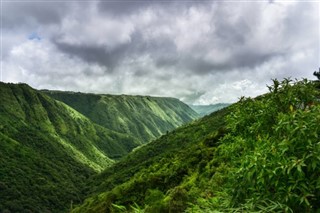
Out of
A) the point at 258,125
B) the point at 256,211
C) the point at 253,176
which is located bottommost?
the point at 256,211

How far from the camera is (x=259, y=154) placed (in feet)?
42.1

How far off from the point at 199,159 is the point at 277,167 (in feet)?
159

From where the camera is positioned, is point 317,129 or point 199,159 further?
point 199,159

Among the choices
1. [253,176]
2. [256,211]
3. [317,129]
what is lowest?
[256,211]

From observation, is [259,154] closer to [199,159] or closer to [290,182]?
[290,182]

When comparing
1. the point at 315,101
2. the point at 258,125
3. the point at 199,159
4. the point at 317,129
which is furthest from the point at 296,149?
the point at 199,159

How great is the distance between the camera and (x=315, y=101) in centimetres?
1923

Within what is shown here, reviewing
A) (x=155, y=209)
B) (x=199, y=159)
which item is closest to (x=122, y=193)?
(x=199, y=159)

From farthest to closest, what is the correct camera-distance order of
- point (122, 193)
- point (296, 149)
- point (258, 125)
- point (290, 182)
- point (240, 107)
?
point (122, 193) < point (240, 107) < point (258, 125) < point (296, 149) < point (290, 182)

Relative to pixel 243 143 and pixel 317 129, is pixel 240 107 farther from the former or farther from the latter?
pixel 317 129

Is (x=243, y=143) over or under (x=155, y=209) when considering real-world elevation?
over

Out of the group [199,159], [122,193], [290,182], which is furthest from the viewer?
[199,159]

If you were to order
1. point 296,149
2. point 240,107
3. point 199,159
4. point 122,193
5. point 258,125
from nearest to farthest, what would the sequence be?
1. point 296,149
2. point 258,125
3. point 240,107
4. point 122,193
5. point 199,159

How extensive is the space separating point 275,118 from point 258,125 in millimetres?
913
